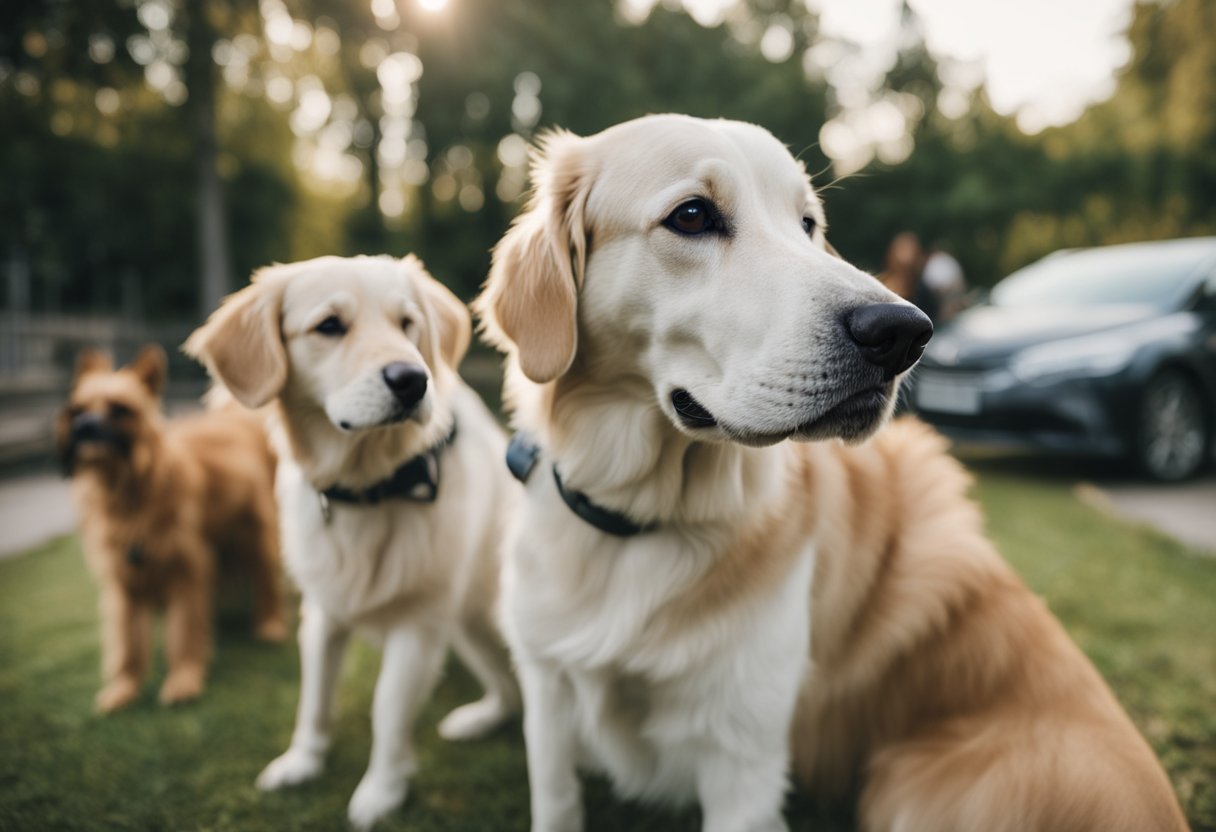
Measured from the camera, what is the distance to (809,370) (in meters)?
1.28

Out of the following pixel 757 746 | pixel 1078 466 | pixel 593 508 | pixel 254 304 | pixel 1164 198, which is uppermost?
pixel 1164 198

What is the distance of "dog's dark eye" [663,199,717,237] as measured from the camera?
1.51 meters

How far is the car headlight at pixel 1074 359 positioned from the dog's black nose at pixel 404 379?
470cm

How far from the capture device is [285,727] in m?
2.59

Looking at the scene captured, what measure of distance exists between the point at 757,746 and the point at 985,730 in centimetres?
51

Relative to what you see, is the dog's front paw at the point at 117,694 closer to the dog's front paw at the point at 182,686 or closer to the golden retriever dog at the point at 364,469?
the dog's front paw at the point at 182,686

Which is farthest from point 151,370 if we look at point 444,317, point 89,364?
point 444,317

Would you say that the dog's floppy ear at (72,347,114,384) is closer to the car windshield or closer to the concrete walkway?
the concrete walkway

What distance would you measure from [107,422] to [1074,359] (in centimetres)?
575

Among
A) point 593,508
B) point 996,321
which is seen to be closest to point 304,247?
point 996,321

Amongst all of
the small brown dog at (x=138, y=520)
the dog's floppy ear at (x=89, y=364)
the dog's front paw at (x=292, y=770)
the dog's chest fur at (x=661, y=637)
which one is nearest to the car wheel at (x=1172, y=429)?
the dog's chest fur at (x=661, y=637)

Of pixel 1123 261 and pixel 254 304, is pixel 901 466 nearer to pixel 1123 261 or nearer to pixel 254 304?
pixel 254 304

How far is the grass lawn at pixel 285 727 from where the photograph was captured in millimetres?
2066

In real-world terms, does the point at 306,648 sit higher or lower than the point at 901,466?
lower
